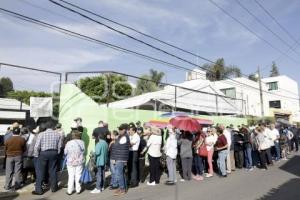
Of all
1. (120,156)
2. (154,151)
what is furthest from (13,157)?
(154,151)

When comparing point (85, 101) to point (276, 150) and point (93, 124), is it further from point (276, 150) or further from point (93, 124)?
point (276, 150)

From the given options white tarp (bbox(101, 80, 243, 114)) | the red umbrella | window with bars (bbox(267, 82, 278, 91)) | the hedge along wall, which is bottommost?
the red umbrella

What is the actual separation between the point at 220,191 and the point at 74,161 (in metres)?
4.13

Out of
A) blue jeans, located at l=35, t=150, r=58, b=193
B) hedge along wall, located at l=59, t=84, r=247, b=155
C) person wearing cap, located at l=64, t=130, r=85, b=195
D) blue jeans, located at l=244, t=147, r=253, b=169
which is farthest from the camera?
blue jeans, located at l=244, t=147, r=253, b=169

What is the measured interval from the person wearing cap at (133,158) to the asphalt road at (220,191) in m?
0.40

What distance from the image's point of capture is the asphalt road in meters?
9.09

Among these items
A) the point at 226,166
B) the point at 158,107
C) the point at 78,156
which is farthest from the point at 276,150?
the point at 78,156

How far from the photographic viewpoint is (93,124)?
14297 millimetres

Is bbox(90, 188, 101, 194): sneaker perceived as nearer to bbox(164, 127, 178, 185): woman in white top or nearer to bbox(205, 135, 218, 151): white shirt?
bbox(164, 127, 178, 185): woman in white top

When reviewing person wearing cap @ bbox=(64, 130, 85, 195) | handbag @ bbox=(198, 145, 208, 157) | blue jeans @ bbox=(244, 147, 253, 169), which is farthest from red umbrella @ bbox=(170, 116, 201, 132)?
blue jeans @ bbox=(244, 147, 253, 169)

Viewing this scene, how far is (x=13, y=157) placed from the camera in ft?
33.1

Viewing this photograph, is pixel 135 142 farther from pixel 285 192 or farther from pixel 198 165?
pixel 285 192

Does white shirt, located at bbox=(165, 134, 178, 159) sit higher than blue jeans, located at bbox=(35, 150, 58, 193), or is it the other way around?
white shirt, located at bbox=(165, 134, 178, 159)

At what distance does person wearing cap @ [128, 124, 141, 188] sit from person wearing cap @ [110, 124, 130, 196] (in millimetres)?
997
